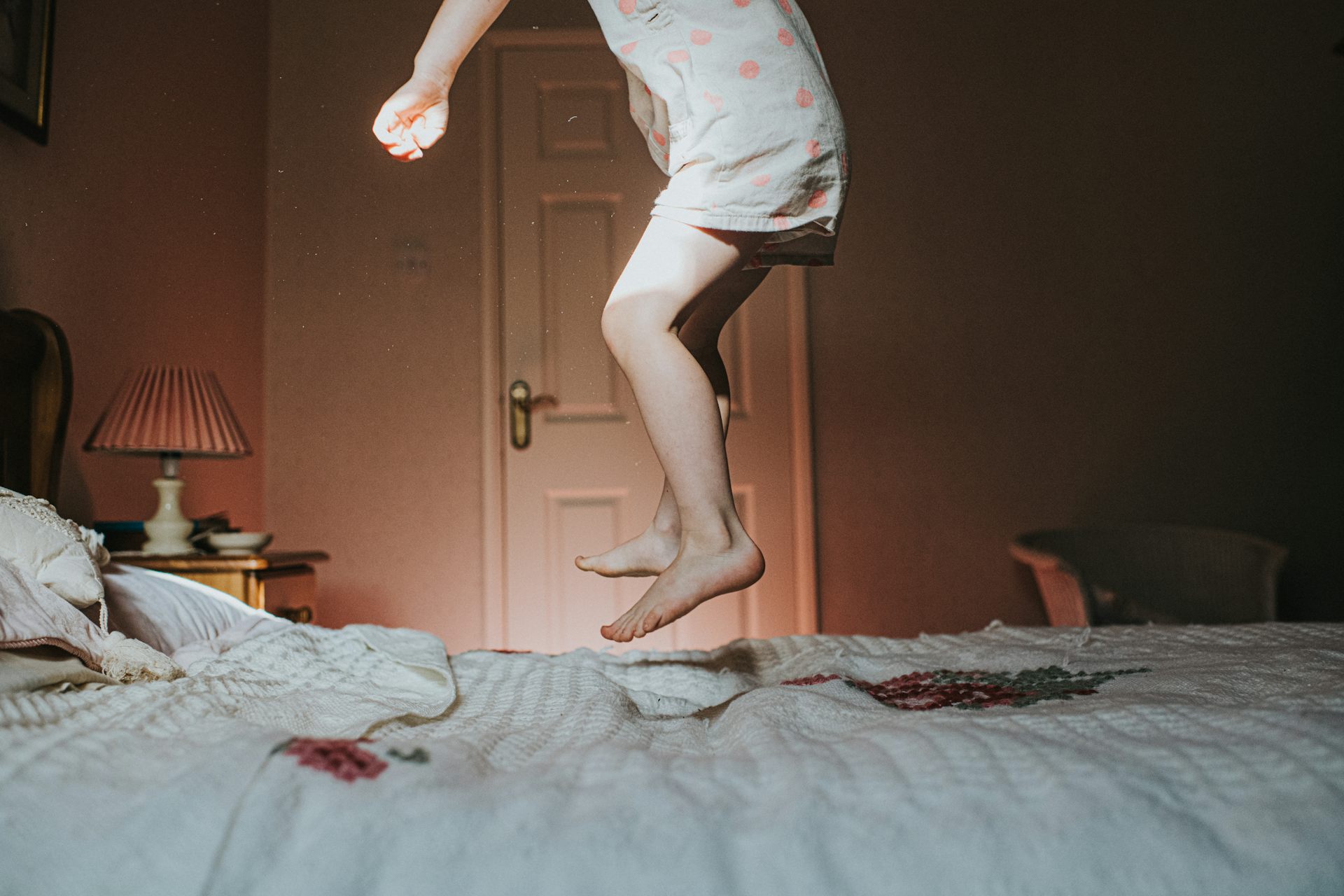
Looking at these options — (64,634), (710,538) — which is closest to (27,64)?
(64,634)

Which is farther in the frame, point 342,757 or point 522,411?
point 522,411

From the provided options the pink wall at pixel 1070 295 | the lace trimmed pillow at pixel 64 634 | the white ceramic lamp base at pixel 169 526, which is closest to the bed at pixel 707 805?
the lace trimmed pillow at pixel 64 634

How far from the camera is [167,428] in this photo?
176 cm

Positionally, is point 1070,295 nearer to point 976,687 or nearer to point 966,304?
point 966,304

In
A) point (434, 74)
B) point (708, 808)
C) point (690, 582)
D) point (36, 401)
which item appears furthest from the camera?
point (36, 401)

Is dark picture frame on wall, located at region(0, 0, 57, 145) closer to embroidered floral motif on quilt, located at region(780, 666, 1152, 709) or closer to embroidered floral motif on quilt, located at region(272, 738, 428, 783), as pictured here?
embroidered floral motif on quilt, located at region(272, 738, 428, 783)

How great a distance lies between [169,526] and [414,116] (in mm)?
1054

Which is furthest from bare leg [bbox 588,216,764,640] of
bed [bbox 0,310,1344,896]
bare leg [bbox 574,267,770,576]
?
bed [bbox 0,310,1344,896]

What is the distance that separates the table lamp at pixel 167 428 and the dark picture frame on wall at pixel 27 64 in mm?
468

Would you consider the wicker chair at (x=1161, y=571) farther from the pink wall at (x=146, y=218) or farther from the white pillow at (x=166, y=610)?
the pink wall at (x=146, y=218)

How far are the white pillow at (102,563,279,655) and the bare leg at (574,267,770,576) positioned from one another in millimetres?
504

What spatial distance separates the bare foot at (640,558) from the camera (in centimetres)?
121

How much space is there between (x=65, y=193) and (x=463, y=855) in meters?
1.78

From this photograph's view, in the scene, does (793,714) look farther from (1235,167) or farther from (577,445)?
(1235,167)
